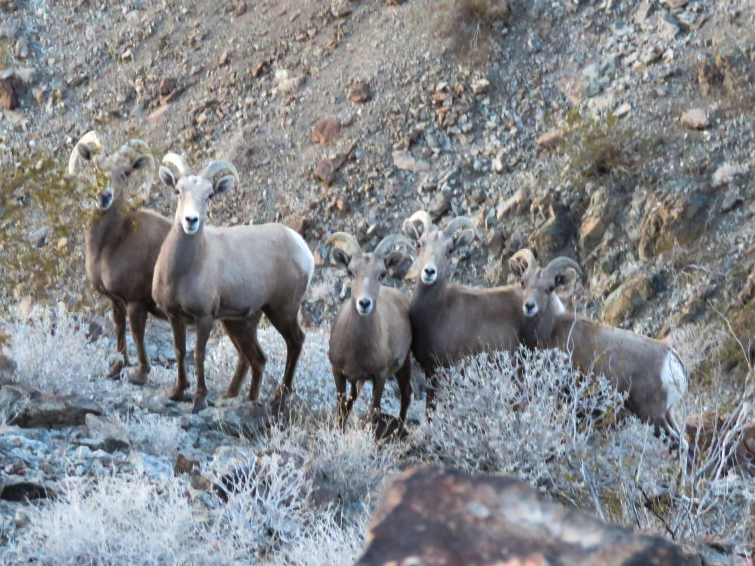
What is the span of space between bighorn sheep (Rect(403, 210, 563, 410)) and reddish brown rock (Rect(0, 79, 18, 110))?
1628cm

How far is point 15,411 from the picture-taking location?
790 cm

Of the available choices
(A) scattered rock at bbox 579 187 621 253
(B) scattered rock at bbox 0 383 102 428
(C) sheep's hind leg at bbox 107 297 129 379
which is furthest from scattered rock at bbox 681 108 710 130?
(B) scattered rock at bbox 0 383 102 428

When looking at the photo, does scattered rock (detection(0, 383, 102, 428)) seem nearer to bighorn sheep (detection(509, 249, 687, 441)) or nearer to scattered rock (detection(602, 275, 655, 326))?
bighorn sheep (detection(509, 249, 687, 441))

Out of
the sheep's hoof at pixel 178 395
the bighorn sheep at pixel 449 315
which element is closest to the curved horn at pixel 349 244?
the bighorn sheep at pixel 449 315

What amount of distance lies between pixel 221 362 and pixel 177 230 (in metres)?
2.37

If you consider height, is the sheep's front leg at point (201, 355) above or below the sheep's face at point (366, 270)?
below

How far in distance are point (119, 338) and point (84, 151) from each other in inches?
71.6

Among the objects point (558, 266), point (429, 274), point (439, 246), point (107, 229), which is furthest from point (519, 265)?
point (107, 229)

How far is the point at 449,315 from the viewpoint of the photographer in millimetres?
9547

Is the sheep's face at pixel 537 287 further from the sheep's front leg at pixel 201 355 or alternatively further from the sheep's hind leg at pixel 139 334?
the sheep's hind leg at pixel 139 334

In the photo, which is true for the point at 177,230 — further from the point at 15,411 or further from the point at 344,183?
the point at 344,183

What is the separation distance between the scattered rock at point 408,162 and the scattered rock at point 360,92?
1.58 metres

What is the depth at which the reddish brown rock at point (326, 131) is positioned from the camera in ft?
66.2

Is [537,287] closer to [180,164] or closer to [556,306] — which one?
[556,306]
